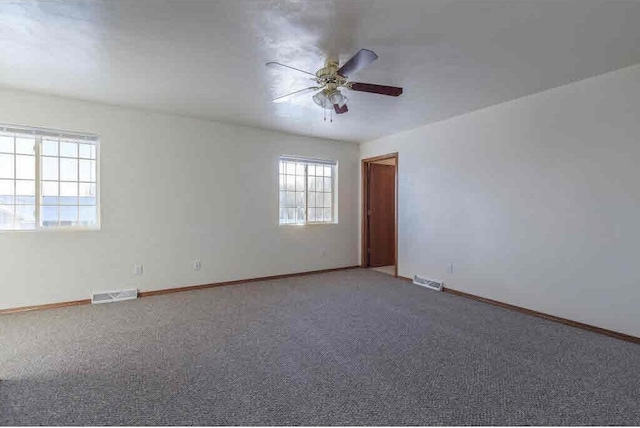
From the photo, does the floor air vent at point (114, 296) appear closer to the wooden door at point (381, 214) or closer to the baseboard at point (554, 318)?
the wooden door at point (381, 214)

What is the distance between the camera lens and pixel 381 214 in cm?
607

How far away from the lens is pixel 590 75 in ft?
9.38

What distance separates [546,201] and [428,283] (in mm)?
1900

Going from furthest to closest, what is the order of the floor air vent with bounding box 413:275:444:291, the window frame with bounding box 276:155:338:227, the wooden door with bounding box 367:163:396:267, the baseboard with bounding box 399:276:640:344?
1. the wooden door with bounding box 367:163:396:267
2. the window frame with bounding box 276:155:338:227
3. the floor air vent with bounding box 413:275:444:291
4. the baseboard with bounding box 399:276:640:344

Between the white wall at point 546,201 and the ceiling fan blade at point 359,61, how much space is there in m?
2.38

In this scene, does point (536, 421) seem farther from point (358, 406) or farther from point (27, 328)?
point (27, 328)

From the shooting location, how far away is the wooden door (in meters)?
5.92

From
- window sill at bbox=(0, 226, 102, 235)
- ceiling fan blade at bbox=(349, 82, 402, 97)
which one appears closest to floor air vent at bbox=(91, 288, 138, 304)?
window sill at bbox=(0, 226, 102, 235)

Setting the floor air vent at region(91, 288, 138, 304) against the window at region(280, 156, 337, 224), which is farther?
the window at region(280, 156, 337, 224)

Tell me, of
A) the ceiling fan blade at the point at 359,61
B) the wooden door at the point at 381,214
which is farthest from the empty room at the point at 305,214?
the wooden door at the point at 381,214

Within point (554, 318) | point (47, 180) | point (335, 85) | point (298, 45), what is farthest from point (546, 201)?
point (47, 180)

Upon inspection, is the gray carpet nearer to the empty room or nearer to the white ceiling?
the empty room

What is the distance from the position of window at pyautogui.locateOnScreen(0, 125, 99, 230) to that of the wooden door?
14.2 ft

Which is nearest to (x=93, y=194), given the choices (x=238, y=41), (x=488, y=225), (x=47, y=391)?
(x=47, y=391)
